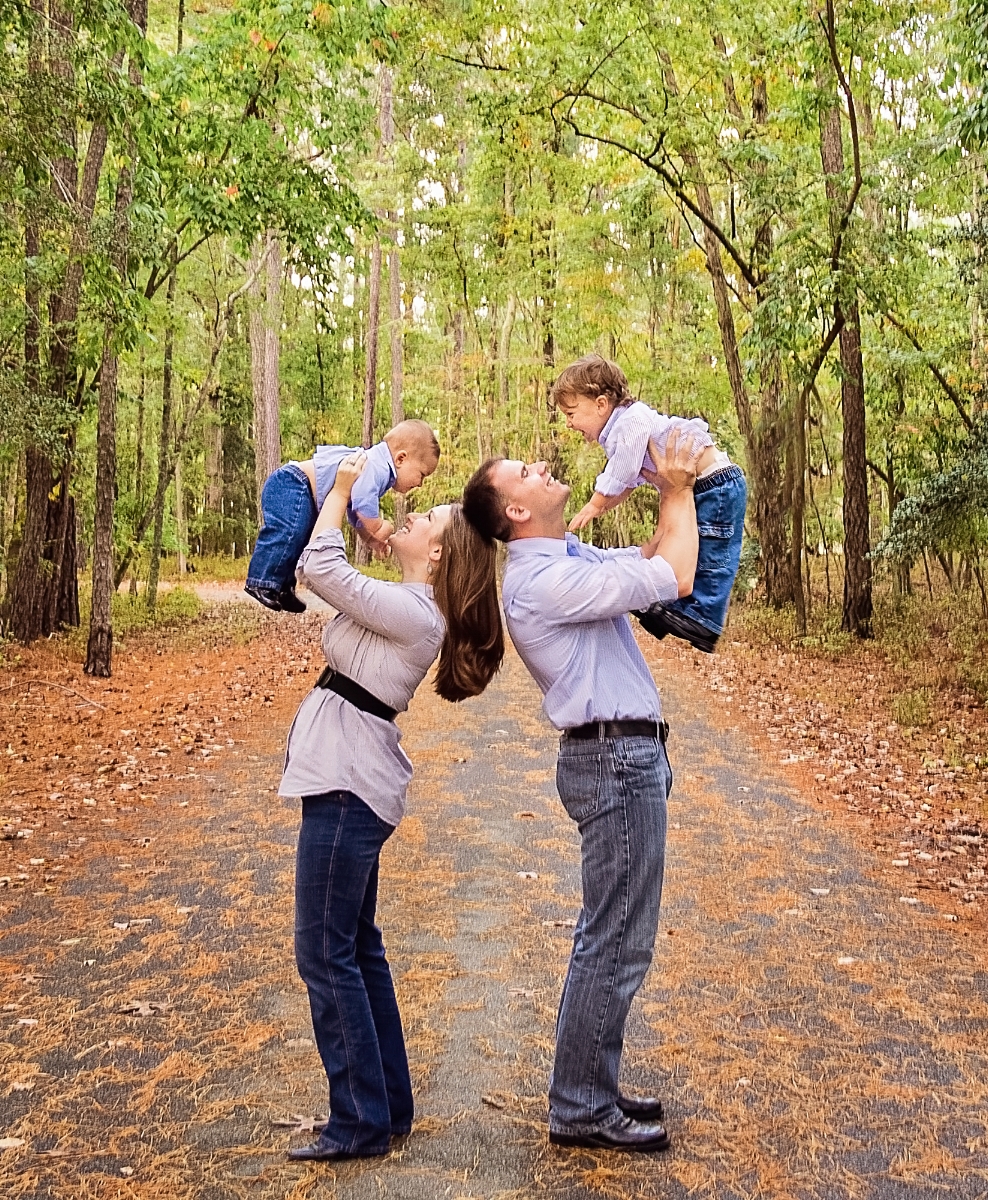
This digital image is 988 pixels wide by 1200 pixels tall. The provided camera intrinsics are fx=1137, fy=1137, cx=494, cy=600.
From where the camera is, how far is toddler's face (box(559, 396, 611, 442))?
3.94 meters

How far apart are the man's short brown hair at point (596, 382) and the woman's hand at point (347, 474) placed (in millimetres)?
780

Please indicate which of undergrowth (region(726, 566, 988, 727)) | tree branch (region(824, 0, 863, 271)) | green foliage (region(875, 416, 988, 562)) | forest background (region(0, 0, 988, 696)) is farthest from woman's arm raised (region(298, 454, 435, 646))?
green foliage (region(875, 416, 988, 562))

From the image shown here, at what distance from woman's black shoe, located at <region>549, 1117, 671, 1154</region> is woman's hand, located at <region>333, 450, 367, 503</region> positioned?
2141mm

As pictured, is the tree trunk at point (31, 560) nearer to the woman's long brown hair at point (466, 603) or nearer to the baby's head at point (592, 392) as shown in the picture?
the baby's head at point (592, 392)

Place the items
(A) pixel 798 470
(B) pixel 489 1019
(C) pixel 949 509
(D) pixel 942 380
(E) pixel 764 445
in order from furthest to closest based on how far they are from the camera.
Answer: (E) pixel 764 445 → (D) pixel 942 380 → (A) pixel 798 470 → (C) pixel 949 509 → (B) pixel 489 1019

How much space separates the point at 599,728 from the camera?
348 centimetres

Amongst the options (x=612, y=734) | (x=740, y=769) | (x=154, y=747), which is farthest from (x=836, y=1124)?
(x=154, y=747)

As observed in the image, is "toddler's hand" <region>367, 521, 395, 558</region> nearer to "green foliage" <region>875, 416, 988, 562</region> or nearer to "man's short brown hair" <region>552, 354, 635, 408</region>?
"man's short brown hair" <region>552, 354, 635, 408</region>

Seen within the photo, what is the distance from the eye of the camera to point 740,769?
10148 mm

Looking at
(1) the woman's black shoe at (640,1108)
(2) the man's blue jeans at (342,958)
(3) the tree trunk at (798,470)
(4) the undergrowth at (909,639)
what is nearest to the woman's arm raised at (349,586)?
(2) the man's blue jeans at (342,958)

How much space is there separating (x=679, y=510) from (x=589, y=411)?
69 cm

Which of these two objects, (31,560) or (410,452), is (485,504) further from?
(31,560)

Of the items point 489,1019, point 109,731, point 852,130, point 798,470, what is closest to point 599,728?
point 489,1019

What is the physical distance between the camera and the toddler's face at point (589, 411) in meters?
3.94
